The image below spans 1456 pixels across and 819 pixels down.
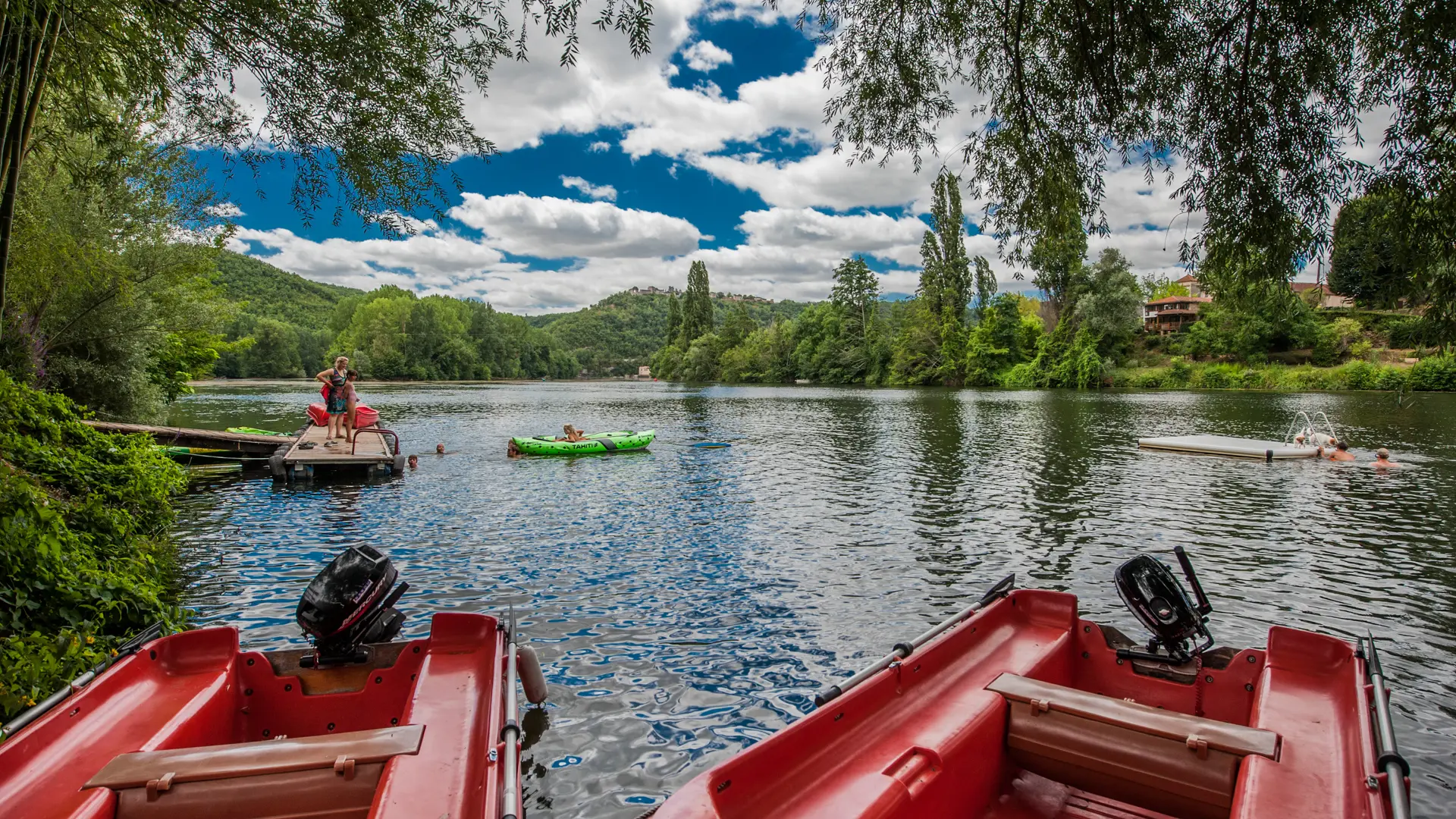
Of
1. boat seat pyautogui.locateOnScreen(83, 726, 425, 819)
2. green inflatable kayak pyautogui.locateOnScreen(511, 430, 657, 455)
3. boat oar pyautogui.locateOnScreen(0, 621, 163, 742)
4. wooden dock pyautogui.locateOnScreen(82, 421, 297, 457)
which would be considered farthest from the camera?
green inflatable kayak pyautogui.locateOnScreen(511, 430, 657, 455)

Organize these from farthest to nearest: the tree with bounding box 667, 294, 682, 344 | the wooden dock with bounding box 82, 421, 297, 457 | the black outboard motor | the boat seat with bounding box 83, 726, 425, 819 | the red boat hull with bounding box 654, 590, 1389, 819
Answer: the tree with bounding box 667, 294, 682, 344 < the wooden dock with bounding box 82, 421, 297, 457 < the black outboard motor < the red boat hull with bounding box 654, 590, 1389, 819 < the boat seat with bounding box 83, 726, 425, 819

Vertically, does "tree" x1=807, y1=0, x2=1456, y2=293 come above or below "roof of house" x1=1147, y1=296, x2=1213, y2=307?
below

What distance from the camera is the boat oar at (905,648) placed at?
4293 millimetres

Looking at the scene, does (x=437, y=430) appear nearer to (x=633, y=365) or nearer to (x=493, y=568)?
(x=493, y=568)

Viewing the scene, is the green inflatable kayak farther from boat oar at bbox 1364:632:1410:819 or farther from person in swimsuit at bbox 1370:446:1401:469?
boat oar at bbox 1364:632:1410:819

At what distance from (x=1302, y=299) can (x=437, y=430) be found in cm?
3451

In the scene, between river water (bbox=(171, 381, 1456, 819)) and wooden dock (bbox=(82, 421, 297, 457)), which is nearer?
river water (bbox=(171, 381, 1456, 819))

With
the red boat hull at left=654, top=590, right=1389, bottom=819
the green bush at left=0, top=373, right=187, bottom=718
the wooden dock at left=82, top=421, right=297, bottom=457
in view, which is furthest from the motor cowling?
the wooden dock at left=82, top=421, right=297, bottom=457

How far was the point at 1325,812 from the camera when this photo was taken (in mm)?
3553

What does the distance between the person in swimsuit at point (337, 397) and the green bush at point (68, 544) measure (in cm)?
902

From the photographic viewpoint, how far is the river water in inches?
266

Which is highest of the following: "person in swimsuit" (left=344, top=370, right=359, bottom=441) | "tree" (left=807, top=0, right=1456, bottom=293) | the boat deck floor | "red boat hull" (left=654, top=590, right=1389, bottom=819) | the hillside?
the hillside

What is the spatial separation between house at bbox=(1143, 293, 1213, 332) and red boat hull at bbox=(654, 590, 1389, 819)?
97.3 meters

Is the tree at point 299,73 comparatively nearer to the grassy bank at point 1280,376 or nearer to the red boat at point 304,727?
the red boat at point 304,727
